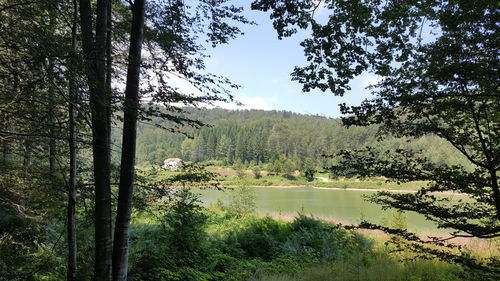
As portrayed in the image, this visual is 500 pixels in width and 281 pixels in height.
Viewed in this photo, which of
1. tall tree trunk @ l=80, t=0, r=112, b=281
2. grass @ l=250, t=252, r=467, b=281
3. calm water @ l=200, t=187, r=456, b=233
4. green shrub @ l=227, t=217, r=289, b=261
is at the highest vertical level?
tall tree trunk @ l=80, t=0, r=112, b=281

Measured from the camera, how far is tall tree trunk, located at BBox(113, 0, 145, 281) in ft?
9.97

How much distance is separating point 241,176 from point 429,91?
1641 centimetres

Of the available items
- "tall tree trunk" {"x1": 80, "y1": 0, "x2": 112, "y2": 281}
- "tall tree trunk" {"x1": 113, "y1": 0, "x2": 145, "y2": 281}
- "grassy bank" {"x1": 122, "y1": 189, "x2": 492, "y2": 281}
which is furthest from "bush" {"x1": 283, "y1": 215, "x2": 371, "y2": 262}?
"tall tree trunk" {"x1": 80, "y1": 0, "x2": 112, "y2": 281}

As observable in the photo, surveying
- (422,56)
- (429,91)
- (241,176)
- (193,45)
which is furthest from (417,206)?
(241,176)

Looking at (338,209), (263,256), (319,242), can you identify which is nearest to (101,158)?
(263,256)

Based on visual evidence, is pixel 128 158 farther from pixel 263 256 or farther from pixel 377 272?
pixel 263 256

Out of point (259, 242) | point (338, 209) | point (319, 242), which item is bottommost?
point (338, 209)

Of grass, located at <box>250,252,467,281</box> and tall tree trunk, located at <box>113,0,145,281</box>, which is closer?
tall tree trunk, located at <box>113,0,145,281</box>

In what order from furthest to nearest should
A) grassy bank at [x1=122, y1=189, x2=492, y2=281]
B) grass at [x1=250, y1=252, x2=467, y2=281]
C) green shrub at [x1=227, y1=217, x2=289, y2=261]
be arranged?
green shrub at [x1=227, y1=217, x2=289, y2=261], grass at [x1=250, y1=252, x2=467, y2=281], grassy bank at [x1=122, y1=189, x2=492, y2=281]

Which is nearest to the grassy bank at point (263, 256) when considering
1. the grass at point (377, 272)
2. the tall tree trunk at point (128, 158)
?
the grass at point (377, 272)

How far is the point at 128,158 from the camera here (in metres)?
3.13

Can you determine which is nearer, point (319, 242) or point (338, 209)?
point (319, 242)

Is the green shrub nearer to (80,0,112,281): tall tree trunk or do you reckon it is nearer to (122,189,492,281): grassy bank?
(122,189,492,281): grassy bank

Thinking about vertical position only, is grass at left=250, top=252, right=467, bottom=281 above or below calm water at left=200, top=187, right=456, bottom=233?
above
